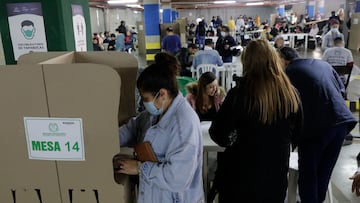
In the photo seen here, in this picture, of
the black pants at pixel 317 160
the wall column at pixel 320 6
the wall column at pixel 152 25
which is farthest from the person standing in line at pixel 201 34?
the wall column at pixel 320 6

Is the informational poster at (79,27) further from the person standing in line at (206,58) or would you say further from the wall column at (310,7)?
the wall column at (310,7)

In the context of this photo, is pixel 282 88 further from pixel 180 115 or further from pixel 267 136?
pixel 180 115

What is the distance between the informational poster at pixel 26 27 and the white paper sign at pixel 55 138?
1401mm

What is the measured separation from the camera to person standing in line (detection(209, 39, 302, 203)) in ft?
5.24

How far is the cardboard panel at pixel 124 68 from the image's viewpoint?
6.07ft

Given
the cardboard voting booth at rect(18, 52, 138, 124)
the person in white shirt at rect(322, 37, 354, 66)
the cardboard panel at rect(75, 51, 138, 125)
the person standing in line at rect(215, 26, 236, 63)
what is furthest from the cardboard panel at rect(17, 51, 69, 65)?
the person standing in line at rect(215, 26, 236, 63)

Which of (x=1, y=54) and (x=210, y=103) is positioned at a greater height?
(x=1, y=54)

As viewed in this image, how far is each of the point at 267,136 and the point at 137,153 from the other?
2.17ft

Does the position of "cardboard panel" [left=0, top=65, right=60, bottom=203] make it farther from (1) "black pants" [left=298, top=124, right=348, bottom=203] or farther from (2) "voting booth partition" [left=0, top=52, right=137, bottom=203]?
(1) "black pants" [left=298, top=124, right=348, bottom=203]

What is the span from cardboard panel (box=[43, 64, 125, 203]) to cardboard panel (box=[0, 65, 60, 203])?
0.14 feet

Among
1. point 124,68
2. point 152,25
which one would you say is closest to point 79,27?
point 124,68

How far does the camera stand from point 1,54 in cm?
291

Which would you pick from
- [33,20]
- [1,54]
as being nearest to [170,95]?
[33,20]

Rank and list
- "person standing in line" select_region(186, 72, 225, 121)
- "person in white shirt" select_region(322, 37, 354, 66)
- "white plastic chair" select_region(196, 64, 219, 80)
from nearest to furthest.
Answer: "person standing in line" select_region(186, 72, 225, 121) < "person in white shirt" select_region(322, 37, 354, 66) < "white plastic chair" select_region(196, 64, 219, 80)
